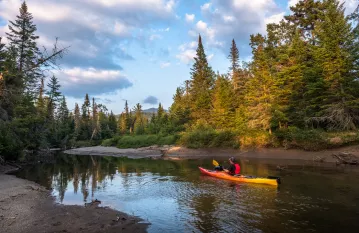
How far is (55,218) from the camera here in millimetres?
10047

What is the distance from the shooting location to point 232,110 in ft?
156

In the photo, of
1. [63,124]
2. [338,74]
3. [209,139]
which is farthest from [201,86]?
[63,124]

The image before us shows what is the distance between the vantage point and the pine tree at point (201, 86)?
53.4 m

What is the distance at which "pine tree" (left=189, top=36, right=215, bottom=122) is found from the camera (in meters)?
53.4

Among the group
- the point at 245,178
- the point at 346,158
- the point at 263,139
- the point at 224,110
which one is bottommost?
the point at 245,178

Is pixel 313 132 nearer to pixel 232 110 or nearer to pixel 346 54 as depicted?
pixel 346 54

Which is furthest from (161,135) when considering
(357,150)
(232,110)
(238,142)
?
(357,150)

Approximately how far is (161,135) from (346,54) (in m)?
33.7

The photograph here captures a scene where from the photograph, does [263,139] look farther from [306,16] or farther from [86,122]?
[86,122]

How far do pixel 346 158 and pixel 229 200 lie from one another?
1740 cm

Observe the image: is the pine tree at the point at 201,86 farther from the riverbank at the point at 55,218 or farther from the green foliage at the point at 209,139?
the riverbank at the point at 55,218

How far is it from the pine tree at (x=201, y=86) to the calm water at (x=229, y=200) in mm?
32467

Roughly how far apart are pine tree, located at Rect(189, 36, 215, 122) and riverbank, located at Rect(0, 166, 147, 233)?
41.4 meters

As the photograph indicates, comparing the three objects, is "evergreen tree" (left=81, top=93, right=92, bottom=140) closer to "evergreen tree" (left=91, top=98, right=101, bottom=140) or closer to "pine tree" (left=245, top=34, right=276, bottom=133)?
"evergreen tree" (left=91, top=98, right=101, bottom=140)
